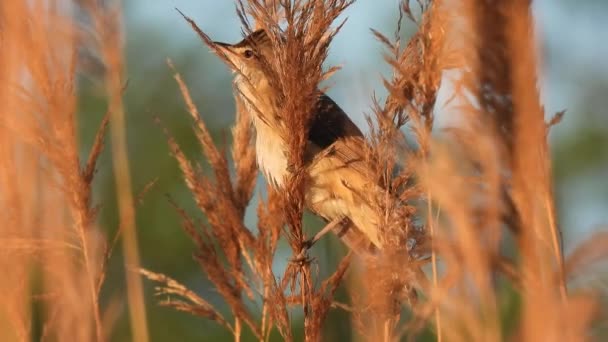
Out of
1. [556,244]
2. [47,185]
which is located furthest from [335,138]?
[556,244]

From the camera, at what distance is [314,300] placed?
2.04 meters

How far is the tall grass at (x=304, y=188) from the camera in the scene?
119cm

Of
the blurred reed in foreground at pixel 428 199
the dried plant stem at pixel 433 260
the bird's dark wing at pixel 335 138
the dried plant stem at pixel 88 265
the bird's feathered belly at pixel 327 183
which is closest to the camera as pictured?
the blurred reed in foreground at pixel 428 199

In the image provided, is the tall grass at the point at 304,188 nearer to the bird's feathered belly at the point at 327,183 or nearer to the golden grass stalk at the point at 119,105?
the golden grass stalk at the point at 119,105

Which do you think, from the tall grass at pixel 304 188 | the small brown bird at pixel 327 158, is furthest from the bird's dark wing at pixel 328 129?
the tall grass at pixel 304 188

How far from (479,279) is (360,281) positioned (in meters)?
0.98

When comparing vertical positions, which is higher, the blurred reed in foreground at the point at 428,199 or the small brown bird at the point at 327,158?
the small brown bird at the point at 327,158

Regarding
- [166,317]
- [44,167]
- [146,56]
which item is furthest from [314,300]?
[146,56]

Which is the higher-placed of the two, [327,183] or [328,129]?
[328,129]

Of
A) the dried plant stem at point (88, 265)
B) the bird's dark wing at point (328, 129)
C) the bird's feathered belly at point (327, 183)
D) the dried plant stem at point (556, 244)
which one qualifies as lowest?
the dried plant stem at point (556, 244)

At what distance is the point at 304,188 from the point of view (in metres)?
2.09

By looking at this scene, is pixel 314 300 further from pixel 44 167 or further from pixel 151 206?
pixel 151 206

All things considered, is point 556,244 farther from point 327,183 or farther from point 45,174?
point 327,183

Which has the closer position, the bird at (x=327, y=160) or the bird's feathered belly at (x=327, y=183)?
the bird at (x=327, y=160)
